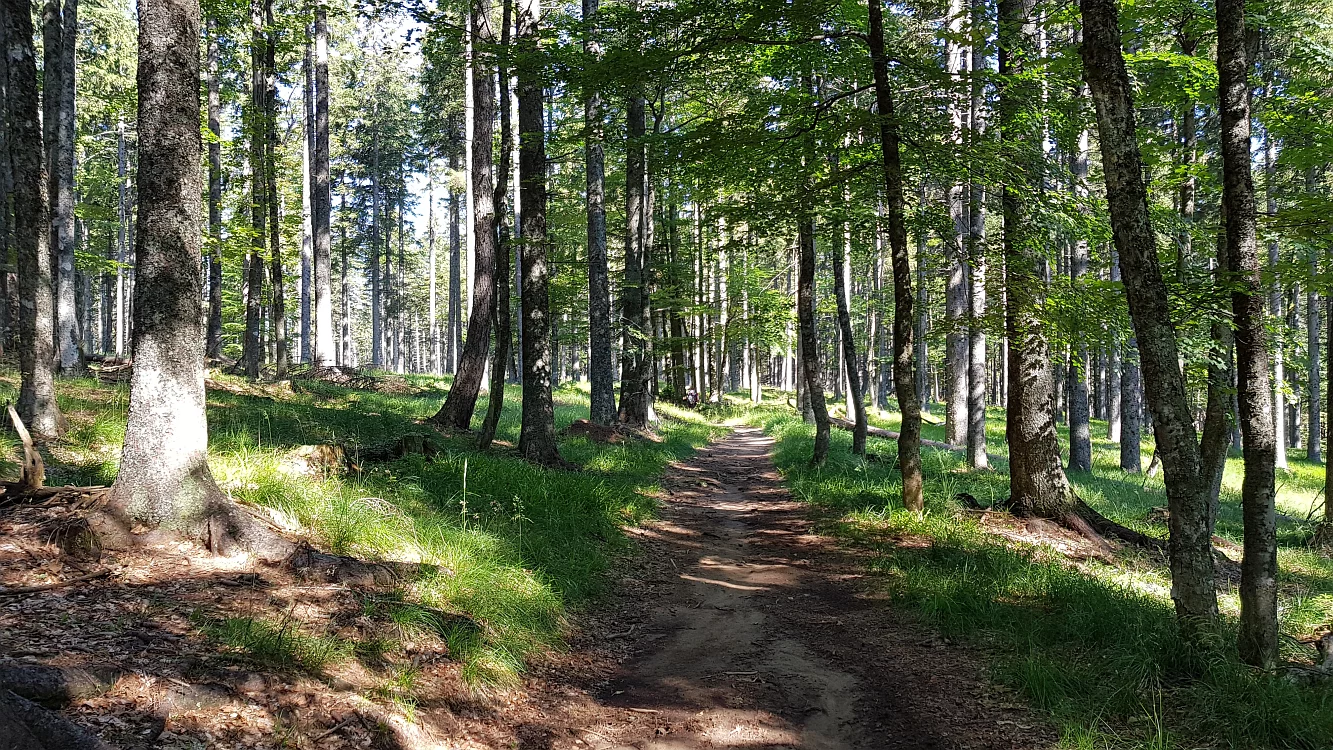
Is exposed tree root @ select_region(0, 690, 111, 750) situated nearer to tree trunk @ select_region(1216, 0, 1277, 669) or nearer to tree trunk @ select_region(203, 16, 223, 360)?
tree trunk @ select_region(1216, 0, 1277, 669)

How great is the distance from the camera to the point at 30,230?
7066 mm

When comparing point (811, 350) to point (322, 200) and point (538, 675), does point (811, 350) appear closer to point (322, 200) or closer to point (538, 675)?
point (538, 675)

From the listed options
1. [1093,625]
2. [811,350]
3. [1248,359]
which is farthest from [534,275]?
[1248,359]

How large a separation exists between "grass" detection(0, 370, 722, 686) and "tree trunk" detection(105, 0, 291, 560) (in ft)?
2.88

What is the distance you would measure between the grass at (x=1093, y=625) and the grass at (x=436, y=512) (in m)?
3.13

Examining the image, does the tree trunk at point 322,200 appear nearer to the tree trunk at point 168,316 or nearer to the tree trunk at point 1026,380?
the tree trunk at point 168,316

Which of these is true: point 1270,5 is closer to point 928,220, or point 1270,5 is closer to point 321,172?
point 928,220

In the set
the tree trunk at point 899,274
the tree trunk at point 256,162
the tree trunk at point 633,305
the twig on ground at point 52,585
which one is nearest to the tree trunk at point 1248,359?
the tree trunk at point 899,274

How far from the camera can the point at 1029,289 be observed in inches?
295

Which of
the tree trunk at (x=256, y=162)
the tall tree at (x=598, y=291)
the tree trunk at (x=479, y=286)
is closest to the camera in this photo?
the tree trunk at (x=479, y=286)

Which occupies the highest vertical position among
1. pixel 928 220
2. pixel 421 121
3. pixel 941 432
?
pixel 421 121

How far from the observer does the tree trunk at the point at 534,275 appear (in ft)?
32.8

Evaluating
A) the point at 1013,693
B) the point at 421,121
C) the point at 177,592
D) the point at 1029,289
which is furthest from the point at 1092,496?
the point at 421,121

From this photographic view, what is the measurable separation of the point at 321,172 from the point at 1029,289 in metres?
18.1
